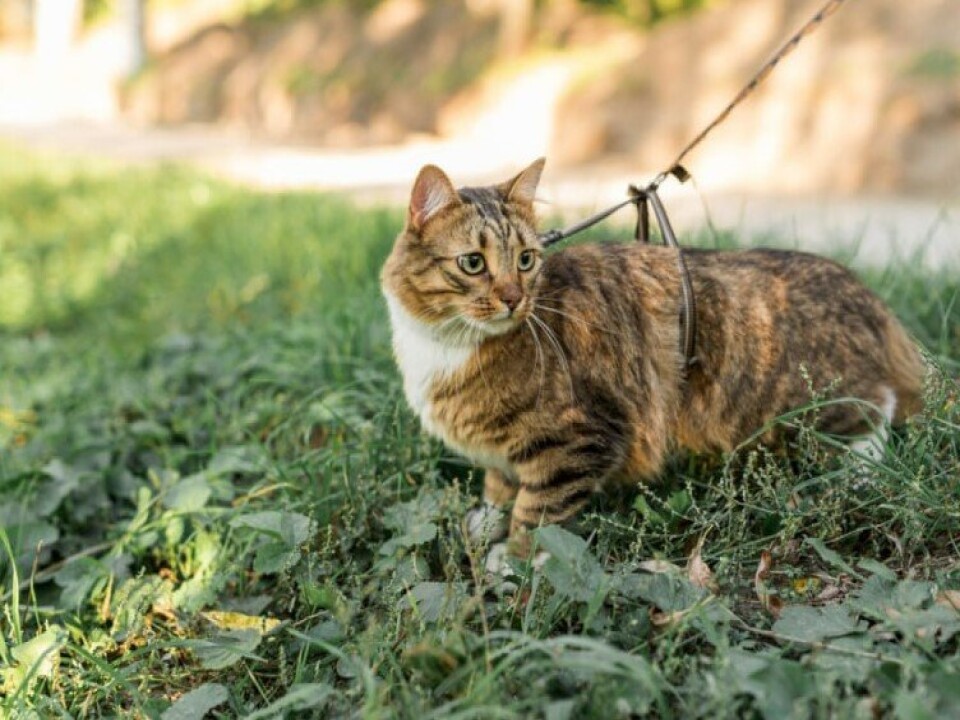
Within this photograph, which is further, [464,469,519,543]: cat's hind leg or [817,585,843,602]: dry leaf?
[464,469,519,543]: cat's hind leg

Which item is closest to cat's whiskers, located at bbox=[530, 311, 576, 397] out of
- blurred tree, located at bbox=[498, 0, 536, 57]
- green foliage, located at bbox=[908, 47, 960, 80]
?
green foliage, located at bbox=[908, 47, 960, 80]

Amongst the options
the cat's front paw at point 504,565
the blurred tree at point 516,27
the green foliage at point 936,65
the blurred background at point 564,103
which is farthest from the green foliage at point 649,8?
the cat's front paw at point 504,565

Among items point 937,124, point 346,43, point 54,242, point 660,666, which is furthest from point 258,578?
point 346,43

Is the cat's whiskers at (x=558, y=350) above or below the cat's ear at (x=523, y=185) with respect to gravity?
below

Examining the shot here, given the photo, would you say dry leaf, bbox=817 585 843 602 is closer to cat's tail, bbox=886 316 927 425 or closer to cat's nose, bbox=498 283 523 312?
cat's tail, bbox=886 316 927 425

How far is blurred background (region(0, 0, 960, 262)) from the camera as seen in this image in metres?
7.67

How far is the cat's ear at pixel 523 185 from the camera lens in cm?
246

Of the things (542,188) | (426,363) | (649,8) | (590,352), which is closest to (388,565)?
(426,363)

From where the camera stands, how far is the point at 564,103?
Answer: 32.8 ft

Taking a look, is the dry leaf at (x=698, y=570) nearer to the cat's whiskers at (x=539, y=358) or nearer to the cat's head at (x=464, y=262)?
the cat's whiskers at (x=539, y=358)

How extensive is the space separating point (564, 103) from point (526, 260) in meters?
8.05

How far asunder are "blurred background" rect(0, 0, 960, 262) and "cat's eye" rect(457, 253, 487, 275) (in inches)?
78.5

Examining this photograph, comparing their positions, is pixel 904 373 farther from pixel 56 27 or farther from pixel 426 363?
pixel 56 27

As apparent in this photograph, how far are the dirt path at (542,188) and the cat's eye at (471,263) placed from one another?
1.38 m
